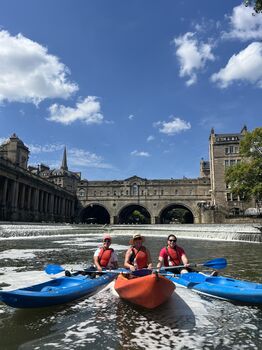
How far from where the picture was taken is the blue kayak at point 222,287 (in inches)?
233

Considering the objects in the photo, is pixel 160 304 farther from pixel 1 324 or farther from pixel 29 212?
pixel 29 212

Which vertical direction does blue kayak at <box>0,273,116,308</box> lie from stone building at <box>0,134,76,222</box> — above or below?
below

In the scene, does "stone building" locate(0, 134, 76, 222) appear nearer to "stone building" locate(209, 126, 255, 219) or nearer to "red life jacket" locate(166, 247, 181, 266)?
"stone building" locate(209, 126, 255, 219)

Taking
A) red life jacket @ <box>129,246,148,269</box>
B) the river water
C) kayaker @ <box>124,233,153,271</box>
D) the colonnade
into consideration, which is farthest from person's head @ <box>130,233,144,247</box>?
the colonnade

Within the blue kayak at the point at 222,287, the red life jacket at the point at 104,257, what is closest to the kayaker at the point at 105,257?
the red life jacket at the point at 104,257

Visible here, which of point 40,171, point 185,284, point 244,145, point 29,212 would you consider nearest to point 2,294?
point 185,284

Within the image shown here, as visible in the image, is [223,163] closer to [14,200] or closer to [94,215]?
[14,200]

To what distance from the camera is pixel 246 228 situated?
3122cm

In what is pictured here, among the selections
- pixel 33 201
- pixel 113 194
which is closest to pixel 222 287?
→ pixel 33 201

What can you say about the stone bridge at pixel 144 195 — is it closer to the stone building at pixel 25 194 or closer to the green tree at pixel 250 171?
the stone building at pixel 25 194

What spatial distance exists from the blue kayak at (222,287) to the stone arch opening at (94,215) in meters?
68.3

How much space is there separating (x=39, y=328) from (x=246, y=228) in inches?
1146

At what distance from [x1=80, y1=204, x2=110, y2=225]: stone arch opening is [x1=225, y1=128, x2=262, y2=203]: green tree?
149ft

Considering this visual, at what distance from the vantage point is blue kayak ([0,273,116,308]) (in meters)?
5.12
